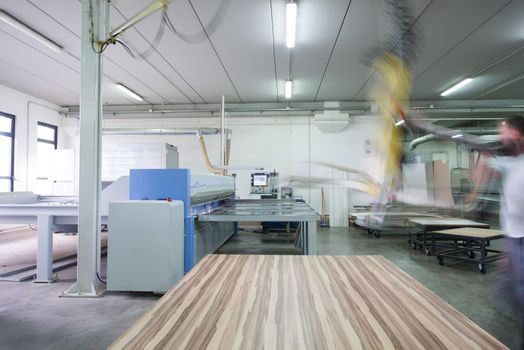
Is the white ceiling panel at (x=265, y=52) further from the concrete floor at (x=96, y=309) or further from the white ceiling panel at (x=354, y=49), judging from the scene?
the concrete floor at (x=96, y=309)

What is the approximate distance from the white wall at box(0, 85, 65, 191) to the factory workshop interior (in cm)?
4

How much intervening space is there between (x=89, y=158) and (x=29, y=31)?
2368mm

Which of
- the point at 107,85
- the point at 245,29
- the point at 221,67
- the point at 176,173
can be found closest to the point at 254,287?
the point at 176,173

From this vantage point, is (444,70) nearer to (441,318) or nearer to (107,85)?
(441,318)

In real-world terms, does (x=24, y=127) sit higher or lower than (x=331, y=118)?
lower

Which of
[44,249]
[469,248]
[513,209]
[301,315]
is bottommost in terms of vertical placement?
[469,248]

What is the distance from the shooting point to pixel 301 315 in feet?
3.10

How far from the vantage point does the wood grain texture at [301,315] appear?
31.0 inches

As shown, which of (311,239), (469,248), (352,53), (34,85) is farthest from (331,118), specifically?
(34,85)

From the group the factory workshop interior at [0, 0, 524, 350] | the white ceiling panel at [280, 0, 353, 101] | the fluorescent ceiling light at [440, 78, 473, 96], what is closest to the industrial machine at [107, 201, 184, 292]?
the factory workshop interior at [0, 0, 524, 350]

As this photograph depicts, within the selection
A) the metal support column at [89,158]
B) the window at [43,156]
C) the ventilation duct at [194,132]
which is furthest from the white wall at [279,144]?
the metal support column at [89,158]

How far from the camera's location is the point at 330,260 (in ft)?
5.19

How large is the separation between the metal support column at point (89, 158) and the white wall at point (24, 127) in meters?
4.59

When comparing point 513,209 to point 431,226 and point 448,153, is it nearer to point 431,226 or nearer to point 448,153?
point 431,226
